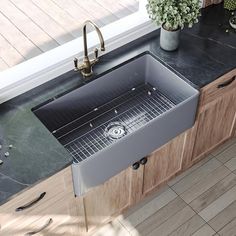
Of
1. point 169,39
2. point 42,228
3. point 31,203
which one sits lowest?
point 42,228

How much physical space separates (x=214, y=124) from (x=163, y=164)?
391mm

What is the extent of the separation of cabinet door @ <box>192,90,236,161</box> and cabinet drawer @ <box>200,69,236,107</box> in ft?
0.14

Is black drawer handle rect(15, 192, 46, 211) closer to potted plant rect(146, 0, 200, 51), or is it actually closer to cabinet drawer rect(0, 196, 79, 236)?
cabinet drawer rect(0, 196, 79, 236)

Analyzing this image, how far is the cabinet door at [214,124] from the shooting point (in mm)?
2338

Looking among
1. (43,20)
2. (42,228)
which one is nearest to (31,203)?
(42,228)

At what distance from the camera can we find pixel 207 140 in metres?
2.55

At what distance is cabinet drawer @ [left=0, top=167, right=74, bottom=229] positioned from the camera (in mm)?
1734

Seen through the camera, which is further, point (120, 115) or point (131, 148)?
point (120, 115)

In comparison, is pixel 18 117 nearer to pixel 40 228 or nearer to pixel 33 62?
pixel 33 62

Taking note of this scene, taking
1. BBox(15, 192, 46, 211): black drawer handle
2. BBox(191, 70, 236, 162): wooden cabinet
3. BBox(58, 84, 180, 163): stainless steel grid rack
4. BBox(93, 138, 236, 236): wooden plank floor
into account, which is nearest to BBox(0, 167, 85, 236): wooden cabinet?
BBox(15, 192, 46, 211): black drawer handle

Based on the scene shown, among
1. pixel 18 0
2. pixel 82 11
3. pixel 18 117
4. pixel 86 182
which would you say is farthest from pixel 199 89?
pixel 18 0

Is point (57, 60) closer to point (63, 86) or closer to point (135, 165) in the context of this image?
point (63, 86)

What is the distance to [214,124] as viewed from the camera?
2.47 meters

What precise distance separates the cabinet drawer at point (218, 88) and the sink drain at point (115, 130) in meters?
0.43
